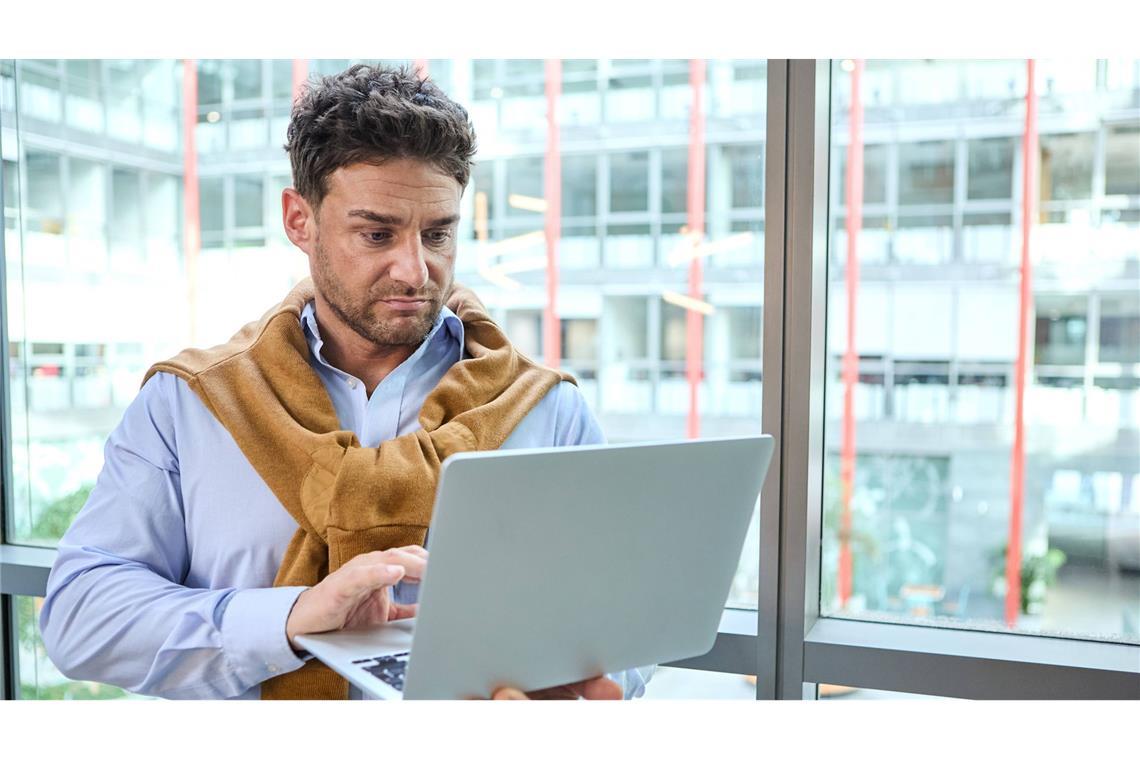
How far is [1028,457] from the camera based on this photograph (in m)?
1.65

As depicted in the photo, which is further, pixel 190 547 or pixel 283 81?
pixel 283 81

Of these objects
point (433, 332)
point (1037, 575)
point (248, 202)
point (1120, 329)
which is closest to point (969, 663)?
point (1037, 575)

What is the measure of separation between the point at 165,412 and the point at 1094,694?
1.51 m

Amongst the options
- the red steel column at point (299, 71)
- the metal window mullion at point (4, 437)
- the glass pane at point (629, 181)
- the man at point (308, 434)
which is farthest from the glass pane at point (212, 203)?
the glass pane at point (629, 181)

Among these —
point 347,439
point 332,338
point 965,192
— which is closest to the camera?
point 347,439

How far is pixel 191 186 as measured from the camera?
2129mm

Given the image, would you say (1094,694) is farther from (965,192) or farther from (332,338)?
(332,338)

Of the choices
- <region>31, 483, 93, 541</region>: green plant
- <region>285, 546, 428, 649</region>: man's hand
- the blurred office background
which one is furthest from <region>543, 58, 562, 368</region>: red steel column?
<region>31, 483, 93, 541</region>: green plant

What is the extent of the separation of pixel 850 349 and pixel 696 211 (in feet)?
1.28

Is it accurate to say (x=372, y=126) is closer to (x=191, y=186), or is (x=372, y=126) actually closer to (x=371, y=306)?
(x=371, y=306)

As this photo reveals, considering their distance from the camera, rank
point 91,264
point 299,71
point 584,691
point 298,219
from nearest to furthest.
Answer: point 584,691 → point 298,219 → point 299,71 → point 91,264

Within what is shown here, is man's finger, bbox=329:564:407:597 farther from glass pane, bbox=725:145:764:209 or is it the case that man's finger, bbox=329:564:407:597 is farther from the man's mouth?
glass pane, bbox=725:145:764:209
